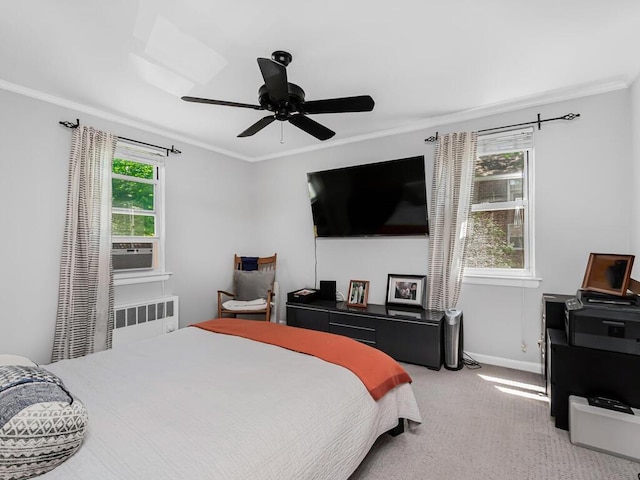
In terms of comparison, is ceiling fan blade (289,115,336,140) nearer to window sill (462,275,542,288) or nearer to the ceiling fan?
the ceiling fan

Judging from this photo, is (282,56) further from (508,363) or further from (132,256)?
(508,363)

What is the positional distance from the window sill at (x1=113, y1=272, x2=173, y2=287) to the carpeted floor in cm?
286

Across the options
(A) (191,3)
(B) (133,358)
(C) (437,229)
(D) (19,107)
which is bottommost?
(B) (133,358)

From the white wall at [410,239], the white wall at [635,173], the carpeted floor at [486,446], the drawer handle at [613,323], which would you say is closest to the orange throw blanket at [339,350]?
the carpeted floor at [486,446]

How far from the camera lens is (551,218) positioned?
117 inches

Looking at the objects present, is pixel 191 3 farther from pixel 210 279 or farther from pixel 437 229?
pixel 210 279

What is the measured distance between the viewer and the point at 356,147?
4.13 meters

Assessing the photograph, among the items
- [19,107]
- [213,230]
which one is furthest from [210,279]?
[19,107]

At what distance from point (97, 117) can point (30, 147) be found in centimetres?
68

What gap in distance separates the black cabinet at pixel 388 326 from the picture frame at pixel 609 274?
1.23 meters

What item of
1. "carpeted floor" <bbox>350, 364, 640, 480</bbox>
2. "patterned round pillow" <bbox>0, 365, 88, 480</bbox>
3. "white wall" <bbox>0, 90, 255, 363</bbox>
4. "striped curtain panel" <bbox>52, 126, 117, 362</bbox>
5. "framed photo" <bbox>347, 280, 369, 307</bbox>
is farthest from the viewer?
"framed photo" <bbox>347, 280, 369, 307</bbox>

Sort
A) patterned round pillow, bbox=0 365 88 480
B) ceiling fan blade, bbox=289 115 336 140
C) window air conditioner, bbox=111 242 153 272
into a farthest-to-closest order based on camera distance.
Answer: window air conditioner, bbox=111 242 153 272 → ceiling fan blade, bbox=289 115 336 140 → patterned round pillow, bbox=0 365 88 480

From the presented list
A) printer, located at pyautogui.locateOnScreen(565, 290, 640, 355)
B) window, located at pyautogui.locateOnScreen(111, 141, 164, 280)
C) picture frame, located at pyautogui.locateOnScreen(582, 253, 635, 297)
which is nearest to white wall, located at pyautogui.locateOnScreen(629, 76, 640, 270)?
picture frame, located at pyautogui.locateOnScreen(582, 253, 635, 297)

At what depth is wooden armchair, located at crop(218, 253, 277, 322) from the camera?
3.97 meters
